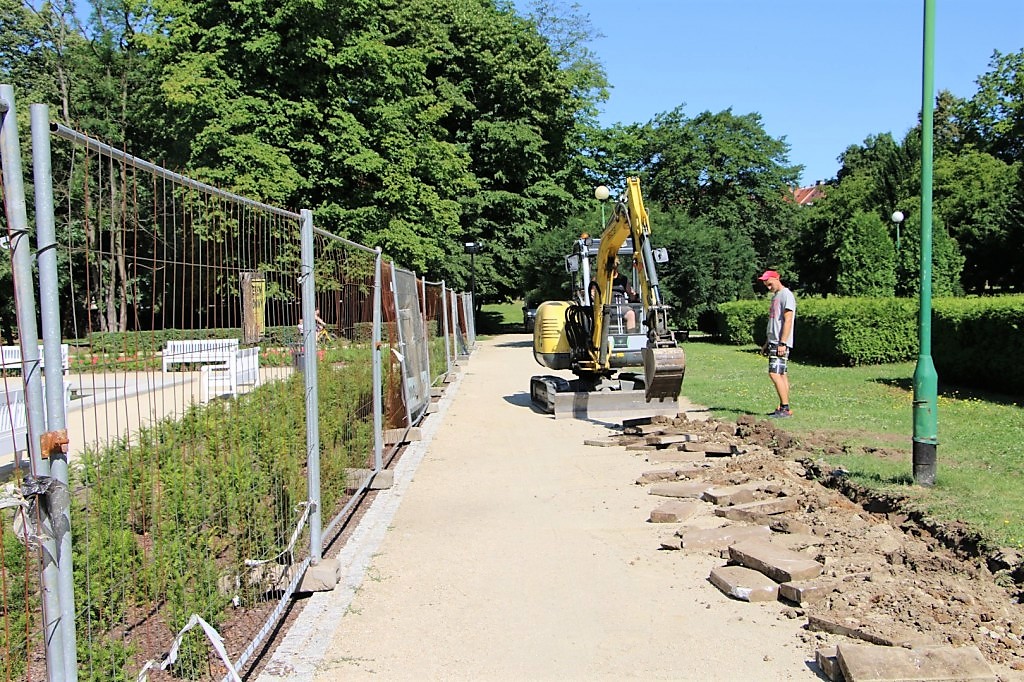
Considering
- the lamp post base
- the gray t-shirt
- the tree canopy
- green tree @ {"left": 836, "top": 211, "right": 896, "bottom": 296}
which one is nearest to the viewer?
the lamp post base

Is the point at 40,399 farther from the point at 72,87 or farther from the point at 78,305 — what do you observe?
the point at 72,87

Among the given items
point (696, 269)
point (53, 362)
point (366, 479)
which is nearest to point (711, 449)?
point (366, 479)

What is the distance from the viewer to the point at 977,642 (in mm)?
4234

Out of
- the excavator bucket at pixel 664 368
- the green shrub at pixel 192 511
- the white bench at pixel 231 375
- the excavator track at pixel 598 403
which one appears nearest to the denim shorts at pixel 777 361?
the excavator bucket at pixel 664 368

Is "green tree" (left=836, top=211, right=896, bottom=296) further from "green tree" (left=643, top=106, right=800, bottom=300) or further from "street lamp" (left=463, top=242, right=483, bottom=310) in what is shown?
"street lamp" (left=463, top=242, right=483, bottom=310)

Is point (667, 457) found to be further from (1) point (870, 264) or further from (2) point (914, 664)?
(1) point (870, 264)

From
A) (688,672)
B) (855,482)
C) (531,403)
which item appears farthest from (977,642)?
(531,403)

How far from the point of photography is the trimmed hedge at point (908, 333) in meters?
13.4

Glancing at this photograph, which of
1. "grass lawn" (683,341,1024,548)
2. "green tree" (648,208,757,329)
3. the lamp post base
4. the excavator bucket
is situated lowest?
"grass lawn" (683,341,1024,548)

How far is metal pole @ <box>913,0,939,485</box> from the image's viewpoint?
23.6ft

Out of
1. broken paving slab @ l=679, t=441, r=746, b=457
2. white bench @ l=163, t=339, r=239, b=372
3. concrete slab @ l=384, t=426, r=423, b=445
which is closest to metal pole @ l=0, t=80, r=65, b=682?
white bench @ l=163, t=339, r=239, b=372

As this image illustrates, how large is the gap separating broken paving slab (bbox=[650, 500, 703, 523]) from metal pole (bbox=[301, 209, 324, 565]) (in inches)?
113

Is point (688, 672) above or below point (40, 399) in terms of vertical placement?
below

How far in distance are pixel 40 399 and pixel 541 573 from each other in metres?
A: 3.98
